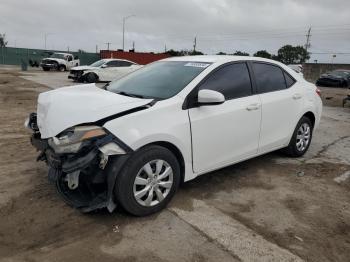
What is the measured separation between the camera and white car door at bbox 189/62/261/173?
4230 mm

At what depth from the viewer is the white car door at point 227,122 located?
4230 millimetres

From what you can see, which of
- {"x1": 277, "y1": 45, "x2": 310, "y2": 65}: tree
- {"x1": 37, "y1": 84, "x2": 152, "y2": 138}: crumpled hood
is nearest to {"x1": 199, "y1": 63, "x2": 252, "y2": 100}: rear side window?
{"x1": 37, "y1": 84, "x2": 152, "y2": 138}: crumpled hood

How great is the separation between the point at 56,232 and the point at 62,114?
1.15 m

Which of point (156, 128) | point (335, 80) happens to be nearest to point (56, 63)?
point (335, 80)

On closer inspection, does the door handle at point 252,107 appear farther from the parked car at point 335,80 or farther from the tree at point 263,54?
the tree at point 263,54

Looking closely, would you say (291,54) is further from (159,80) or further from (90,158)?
(90,158)

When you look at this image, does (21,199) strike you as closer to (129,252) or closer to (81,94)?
(81,94)

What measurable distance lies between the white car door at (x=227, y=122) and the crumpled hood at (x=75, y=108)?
73 centimetres

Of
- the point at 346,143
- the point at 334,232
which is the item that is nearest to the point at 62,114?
the point at 334,232

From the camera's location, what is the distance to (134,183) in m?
3.66

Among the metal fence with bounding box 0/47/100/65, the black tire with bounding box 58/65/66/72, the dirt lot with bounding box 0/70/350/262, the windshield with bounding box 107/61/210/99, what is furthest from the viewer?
the metal fence with bounding box 0/47/100/65

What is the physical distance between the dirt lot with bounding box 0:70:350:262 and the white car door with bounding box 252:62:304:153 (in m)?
0.51

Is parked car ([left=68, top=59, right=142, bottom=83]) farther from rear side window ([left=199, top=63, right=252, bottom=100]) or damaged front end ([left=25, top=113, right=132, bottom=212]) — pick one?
damaged front end ([left=25, top=113, right=132, bottom=212])

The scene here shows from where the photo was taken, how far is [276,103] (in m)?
5.27
